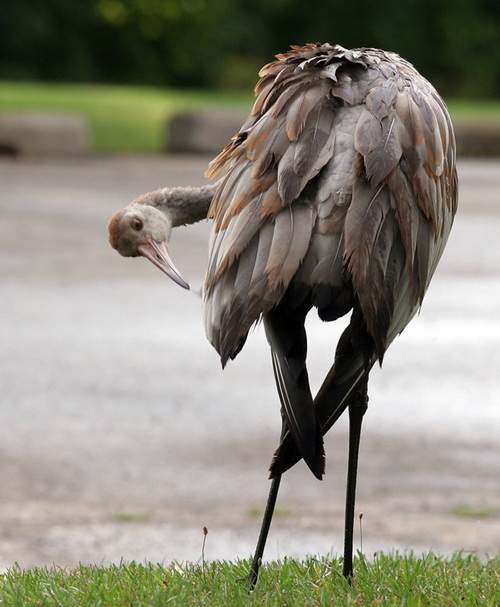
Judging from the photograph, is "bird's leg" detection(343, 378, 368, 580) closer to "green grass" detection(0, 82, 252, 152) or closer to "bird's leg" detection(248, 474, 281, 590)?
"bird's leg" detection(248, 474, 281, 590)

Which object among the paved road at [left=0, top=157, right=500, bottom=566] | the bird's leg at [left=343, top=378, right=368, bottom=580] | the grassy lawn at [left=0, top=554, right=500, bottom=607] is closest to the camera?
the grassy lawn at [left=0, top=554, right=500, bottom=607]

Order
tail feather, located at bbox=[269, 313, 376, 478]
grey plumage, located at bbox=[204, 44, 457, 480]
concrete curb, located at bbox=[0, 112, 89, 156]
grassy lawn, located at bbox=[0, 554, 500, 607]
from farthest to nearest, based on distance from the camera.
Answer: concrete curb, located at bbox=[0, 112, 89, 156]
grassy lawn, located at bbox=[0, 554, 500, 607]
tail feather, located at bbox=[269, 313, 376, 478]
grey plumage, located at bbox=[204, 44, 457, 480]

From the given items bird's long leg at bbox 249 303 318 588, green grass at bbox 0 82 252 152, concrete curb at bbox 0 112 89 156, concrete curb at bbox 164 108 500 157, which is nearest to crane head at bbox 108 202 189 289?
bird's long leg at bbox 249 303 318 588

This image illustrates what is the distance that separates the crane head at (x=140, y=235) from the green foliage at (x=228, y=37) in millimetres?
34903

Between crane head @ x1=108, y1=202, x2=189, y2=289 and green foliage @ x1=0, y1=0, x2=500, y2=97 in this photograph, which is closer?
crane head @ x1=108, y1=202, x2=189, y2=289

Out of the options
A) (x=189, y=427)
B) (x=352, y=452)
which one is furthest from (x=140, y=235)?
(x=189, y=427)

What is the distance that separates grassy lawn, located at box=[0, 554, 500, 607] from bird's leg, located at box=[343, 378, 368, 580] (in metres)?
0.08

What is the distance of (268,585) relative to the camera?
15.6ft

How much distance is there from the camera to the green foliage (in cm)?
4119

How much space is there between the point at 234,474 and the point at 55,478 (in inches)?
30.8

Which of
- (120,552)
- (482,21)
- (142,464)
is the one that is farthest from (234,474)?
(482,21)

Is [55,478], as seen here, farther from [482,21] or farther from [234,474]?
[482,21]

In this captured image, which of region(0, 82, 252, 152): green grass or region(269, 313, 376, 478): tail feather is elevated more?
region(0, 82, 252, 152): green grass

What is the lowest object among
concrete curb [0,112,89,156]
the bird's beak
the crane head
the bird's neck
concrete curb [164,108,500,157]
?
the bird's beak
